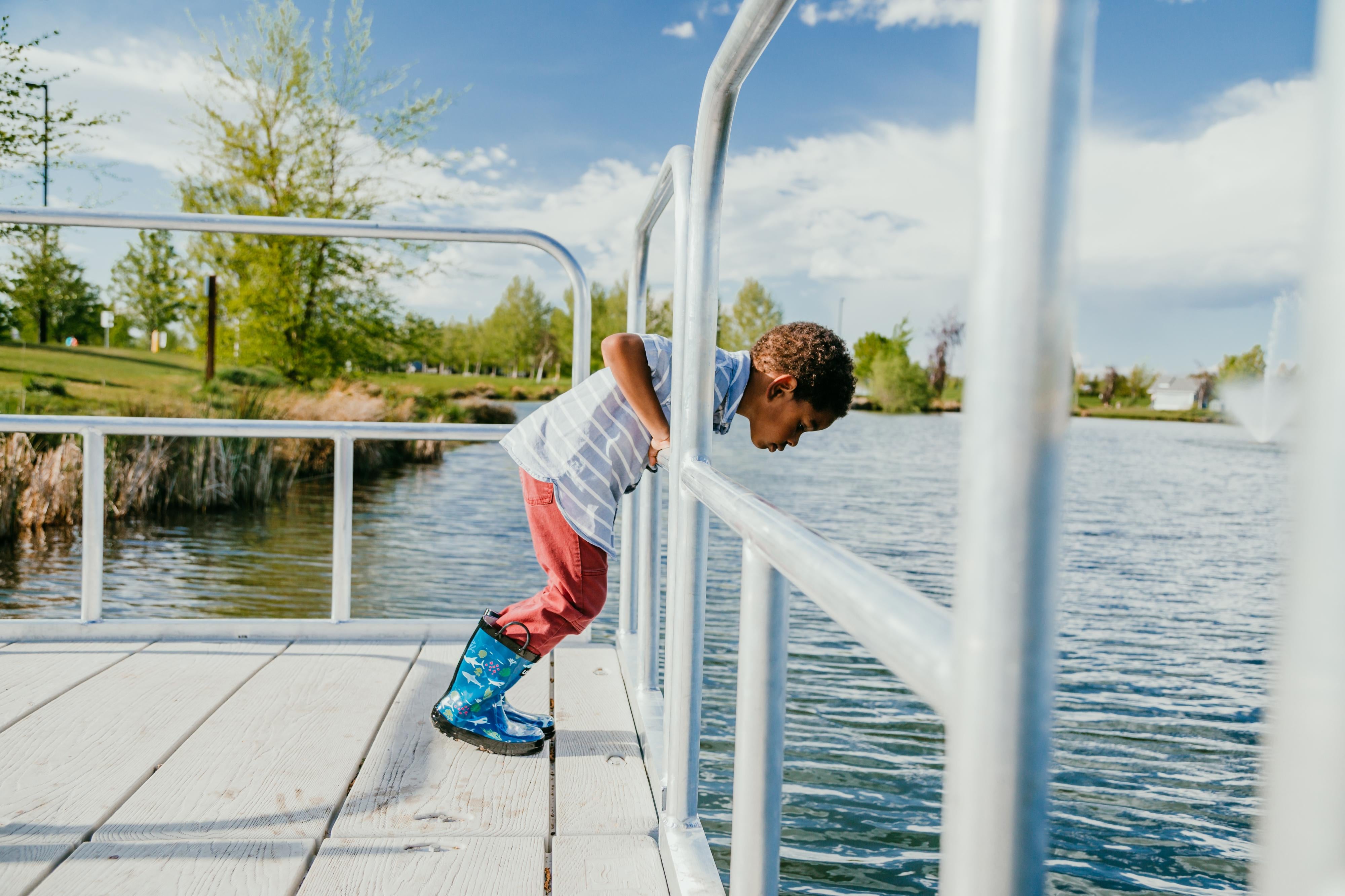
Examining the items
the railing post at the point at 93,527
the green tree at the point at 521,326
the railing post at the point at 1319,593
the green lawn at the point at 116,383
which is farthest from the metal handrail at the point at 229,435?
the green tree at the point at 521,326

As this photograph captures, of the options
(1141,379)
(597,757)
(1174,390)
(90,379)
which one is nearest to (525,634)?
(597,757)

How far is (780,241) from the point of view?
37.1 meters

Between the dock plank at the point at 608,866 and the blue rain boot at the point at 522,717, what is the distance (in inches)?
13.7

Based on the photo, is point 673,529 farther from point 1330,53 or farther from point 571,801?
point 1330,53

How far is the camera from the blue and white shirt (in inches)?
58.2

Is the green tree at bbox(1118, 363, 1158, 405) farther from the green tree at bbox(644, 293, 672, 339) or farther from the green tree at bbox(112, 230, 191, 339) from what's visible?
the green tree at bbox(112, 230, 191, 339)

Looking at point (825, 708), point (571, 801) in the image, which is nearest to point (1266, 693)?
point (571, 801)

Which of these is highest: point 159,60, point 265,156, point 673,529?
point 159,60

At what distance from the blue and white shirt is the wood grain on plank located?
31.2 inches

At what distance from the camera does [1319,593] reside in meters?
0.18

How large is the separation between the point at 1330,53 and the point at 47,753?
70.4 inches

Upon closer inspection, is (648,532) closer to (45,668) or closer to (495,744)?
(495,744)

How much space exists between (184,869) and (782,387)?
1.04m

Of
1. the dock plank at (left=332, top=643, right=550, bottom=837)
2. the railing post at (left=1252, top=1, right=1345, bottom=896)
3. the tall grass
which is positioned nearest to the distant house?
the tall grass
